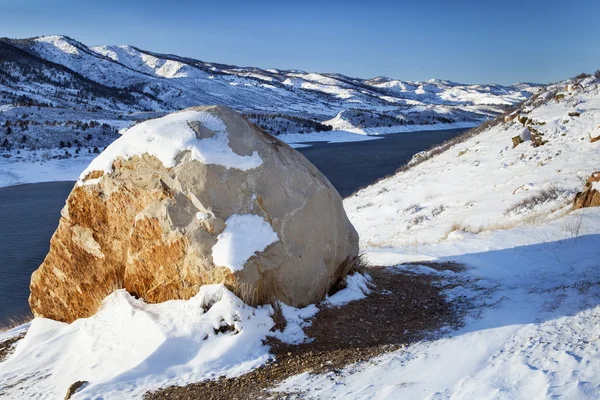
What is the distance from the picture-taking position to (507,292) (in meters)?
5.35

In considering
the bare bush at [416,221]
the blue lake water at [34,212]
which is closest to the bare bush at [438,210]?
the bare bush at [416,221]

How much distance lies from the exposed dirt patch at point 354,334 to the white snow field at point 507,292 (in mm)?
181

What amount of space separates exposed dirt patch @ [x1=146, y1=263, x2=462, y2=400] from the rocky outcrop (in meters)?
3.65

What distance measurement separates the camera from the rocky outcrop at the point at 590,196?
8.17 meters

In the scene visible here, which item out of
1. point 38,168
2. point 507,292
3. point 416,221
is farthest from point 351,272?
point 38,168

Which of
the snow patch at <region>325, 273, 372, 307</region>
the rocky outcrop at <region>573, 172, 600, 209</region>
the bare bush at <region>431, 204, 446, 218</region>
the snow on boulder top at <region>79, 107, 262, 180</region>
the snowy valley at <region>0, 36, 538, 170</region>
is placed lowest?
the bare bush at <region>431, 204, 446, 218</region>

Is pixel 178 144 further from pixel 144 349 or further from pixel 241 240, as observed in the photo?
pixel 144 349

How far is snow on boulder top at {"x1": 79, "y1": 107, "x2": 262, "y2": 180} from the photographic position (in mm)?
5438

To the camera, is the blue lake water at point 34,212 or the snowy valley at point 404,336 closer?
the snowy valley at point 404,336

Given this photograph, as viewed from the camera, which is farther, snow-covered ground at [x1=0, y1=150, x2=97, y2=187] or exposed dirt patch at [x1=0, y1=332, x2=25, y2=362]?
snow-covered ground at [x1=0, y1=150, x2=97, y2=187]

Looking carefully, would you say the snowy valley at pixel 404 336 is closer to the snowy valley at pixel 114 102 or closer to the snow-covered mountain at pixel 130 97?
the snowy valley at pixel 114 102

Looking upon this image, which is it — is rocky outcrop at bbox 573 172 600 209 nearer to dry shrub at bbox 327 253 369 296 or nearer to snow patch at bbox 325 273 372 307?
dry shrub at bbox 327 253 369 296

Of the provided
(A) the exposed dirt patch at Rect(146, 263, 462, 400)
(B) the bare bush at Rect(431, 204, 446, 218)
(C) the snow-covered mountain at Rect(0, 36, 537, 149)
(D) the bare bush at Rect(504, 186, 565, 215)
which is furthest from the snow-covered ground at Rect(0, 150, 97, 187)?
(A) the exposed dirt patch at Rect(146, 263, 462, 400)

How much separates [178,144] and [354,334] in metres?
2.72
